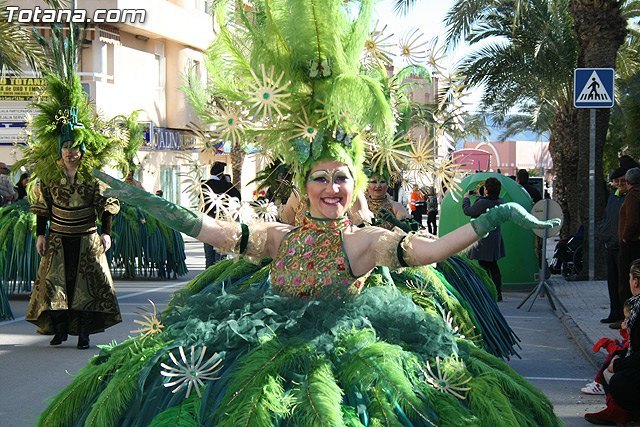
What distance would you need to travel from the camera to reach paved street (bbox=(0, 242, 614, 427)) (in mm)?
7176

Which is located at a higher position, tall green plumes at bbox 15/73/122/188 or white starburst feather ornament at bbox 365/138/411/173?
tall green plumes at bbox 15/73/122/188

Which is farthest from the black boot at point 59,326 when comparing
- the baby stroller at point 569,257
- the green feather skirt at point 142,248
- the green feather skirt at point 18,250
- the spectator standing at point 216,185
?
the baby stroller at point 569,257

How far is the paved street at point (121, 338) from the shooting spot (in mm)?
7176

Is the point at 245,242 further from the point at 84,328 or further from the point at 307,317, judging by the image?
the point at 84,328

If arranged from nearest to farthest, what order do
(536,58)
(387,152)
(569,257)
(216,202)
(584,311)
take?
(387,152)
(216,202)
(584,311)
(569,257)
(536,58)

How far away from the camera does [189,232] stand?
4.27 meters

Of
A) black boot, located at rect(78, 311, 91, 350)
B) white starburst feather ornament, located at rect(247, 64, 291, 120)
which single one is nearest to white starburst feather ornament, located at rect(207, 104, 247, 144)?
white starburst feather ornament, located at rect(247, 64, 291, 120)

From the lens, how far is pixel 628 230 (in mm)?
9992

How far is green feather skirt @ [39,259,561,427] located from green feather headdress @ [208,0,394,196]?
67cm

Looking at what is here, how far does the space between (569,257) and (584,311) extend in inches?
188

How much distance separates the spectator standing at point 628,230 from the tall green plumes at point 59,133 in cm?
491

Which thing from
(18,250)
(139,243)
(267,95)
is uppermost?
(267,95)

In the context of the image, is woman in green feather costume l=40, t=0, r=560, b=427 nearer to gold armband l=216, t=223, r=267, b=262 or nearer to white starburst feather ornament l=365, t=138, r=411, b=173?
gold armband l=216, t=223, r=267, b=262

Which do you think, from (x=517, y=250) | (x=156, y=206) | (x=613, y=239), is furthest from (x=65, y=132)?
(x=517, y=250)
